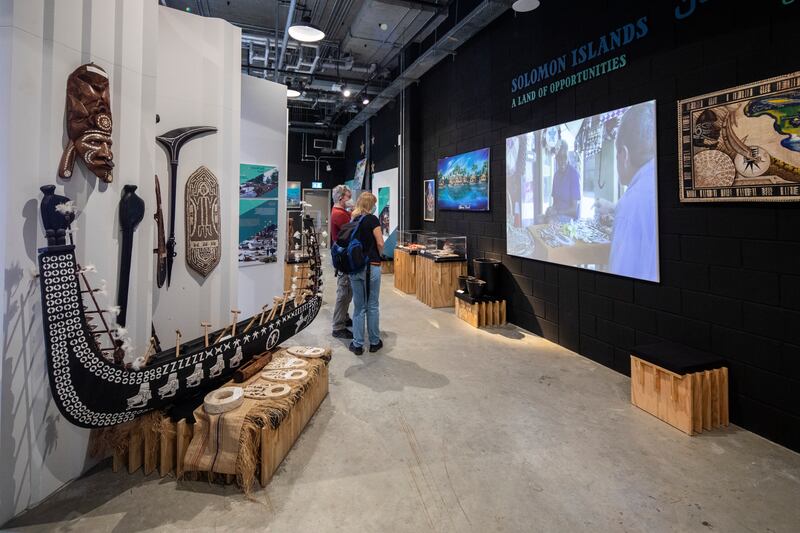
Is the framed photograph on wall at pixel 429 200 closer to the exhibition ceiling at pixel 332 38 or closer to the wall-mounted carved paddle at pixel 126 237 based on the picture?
the exhibition ceiling at pixel 332 38

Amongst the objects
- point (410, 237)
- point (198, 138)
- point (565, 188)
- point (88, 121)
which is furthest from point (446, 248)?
point (88, 121)

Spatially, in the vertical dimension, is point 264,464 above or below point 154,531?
above

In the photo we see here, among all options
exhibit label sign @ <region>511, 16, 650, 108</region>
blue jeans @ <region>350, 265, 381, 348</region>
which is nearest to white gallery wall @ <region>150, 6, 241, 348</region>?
blue jeans @ <region>350, 265, 381, 348</region>

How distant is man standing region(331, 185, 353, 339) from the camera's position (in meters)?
4.15

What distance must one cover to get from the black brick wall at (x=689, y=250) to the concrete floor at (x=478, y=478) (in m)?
0.45

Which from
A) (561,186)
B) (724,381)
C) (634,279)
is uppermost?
(561,186)

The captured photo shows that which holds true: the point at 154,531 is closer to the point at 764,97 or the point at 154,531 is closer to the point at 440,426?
the point at 440,426

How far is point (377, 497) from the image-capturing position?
1.91 m

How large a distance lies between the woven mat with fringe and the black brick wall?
2.76 meters

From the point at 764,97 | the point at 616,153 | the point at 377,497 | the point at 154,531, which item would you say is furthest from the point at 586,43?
the point at 154,531

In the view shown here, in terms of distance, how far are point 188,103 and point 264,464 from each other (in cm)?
254

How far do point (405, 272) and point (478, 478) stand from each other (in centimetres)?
489

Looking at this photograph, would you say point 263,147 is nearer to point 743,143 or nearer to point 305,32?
point 305,32

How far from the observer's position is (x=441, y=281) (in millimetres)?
5824
